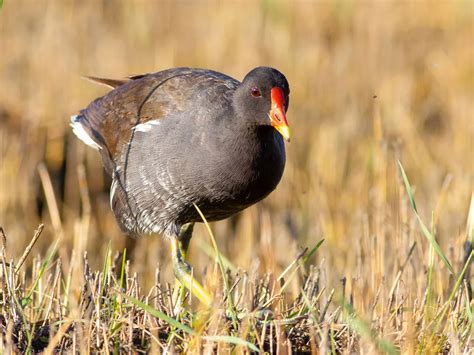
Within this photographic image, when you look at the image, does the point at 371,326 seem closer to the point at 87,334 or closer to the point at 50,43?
the point at 87,334

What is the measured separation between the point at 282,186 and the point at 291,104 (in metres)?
0.94

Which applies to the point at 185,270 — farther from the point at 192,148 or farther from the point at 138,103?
the point at 138,103

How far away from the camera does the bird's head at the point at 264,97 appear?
3.70 m

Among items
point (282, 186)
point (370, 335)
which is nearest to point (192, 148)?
point (370, 335)

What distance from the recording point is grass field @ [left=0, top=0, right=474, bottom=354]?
328 centimetres

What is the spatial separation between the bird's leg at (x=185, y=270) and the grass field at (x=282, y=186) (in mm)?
63

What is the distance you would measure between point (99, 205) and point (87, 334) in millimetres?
3699

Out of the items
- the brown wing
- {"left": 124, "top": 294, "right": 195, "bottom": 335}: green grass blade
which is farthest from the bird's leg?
the brown wing

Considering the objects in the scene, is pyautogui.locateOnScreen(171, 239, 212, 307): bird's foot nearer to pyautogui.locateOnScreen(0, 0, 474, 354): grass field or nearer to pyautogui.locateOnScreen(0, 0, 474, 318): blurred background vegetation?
pyautogui.locateOnScreen(0, 0, 474, 354): grass field

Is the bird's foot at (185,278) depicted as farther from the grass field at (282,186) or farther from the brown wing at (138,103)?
the brown wing at (138,103)

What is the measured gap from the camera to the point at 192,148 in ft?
12.8

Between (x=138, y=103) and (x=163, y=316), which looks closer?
(x=163, y=316)

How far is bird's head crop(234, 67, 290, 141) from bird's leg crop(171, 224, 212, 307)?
76 centimetres

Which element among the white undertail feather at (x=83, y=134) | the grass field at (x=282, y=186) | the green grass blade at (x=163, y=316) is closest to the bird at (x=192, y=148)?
the white undertail feather at (x=83, y=134)
